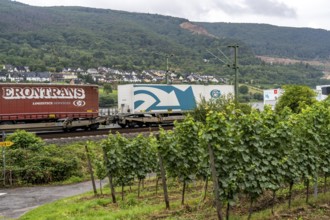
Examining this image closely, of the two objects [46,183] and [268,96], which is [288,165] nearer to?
[46,183]

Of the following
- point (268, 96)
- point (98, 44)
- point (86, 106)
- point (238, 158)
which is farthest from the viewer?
point (98, 44)

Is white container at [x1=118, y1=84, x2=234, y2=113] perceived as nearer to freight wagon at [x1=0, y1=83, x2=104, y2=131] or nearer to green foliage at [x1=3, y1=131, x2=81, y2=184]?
freight wagon at [x1=0, y1=83, x2=104, y2=131]

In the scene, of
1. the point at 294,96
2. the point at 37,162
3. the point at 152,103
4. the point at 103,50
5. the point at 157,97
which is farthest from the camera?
the point at 103,50

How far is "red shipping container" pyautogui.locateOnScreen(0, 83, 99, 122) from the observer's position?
31391mm

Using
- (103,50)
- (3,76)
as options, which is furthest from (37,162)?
(103,50)

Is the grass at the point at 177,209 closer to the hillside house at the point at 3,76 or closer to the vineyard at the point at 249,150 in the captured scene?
the vineyard at the point at 249,150

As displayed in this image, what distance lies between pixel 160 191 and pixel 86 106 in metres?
19.2

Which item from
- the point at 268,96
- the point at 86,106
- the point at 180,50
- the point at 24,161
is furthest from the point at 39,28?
the point at 24,161

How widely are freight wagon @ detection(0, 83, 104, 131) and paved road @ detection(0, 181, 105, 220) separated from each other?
1014cm

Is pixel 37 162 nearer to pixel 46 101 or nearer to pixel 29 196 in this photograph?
pixel 29 196

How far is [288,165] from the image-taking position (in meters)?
11.4

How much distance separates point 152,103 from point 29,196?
19.1 meters

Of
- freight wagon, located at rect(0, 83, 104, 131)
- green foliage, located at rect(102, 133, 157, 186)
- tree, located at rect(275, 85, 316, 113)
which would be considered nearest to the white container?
freight wagon, located at rect(0, 83, 104, 131)

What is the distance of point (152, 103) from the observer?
1491 inches
